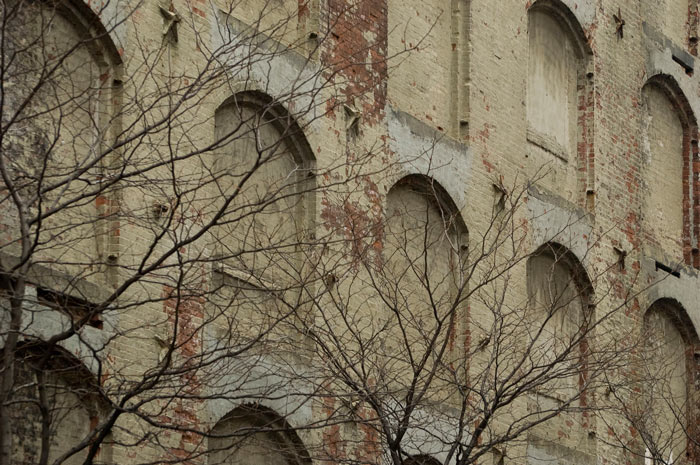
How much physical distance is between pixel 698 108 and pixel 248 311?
40.9 ft

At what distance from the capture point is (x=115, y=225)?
51.2 feet

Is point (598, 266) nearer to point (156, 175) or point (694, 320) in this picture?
point (694, 320)

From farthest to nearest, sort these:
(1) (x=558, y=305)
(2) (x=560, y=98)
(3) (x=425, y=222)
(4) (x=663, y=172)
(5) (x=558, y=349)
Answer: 1. (4) (x=663, y=172)
2. (2) (x=560, y=98)
3. (1) (x=558, y=305)
4. (5) (x=558, y=349)
5. (3) (x=425, y=222)

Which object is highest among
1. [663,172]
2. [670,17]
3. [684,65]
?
[670,17]

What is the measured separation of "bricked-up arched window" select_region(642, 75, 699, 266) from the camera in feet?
83.9

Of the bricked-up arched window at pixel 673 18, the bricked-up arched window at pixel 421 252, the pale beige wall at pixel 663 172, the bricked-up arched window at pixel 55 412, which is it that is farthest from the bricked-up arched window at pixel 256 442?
the bricked-up arched window at pixel 673 18

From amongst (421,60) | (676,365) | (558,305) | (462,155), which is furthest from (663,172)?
(421,60)

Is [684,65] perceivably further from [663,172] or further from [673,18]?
[663,172]

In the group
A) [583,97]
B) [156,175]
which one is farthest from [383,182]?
[583,97]

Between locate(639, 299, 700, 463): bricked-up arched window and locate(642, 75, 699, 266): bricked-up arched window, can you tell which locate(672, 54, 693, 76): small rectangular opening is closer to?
locate(642, 75, 699, 266): bricked-up arched window

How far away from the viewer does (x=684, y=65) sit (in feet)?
88.3

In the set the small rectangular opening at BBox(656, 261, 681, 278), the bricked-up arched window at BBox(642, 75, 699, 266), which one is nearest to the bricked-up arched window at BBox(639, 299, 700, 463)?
the small rectangular opening at BBox(656, 261, 681, 278)

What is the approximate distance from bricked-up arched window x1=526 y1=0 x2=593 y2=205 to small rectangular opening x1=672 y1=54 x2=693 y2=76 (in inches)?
116

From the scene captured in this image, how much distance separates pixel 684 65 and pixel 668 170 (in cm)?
191
